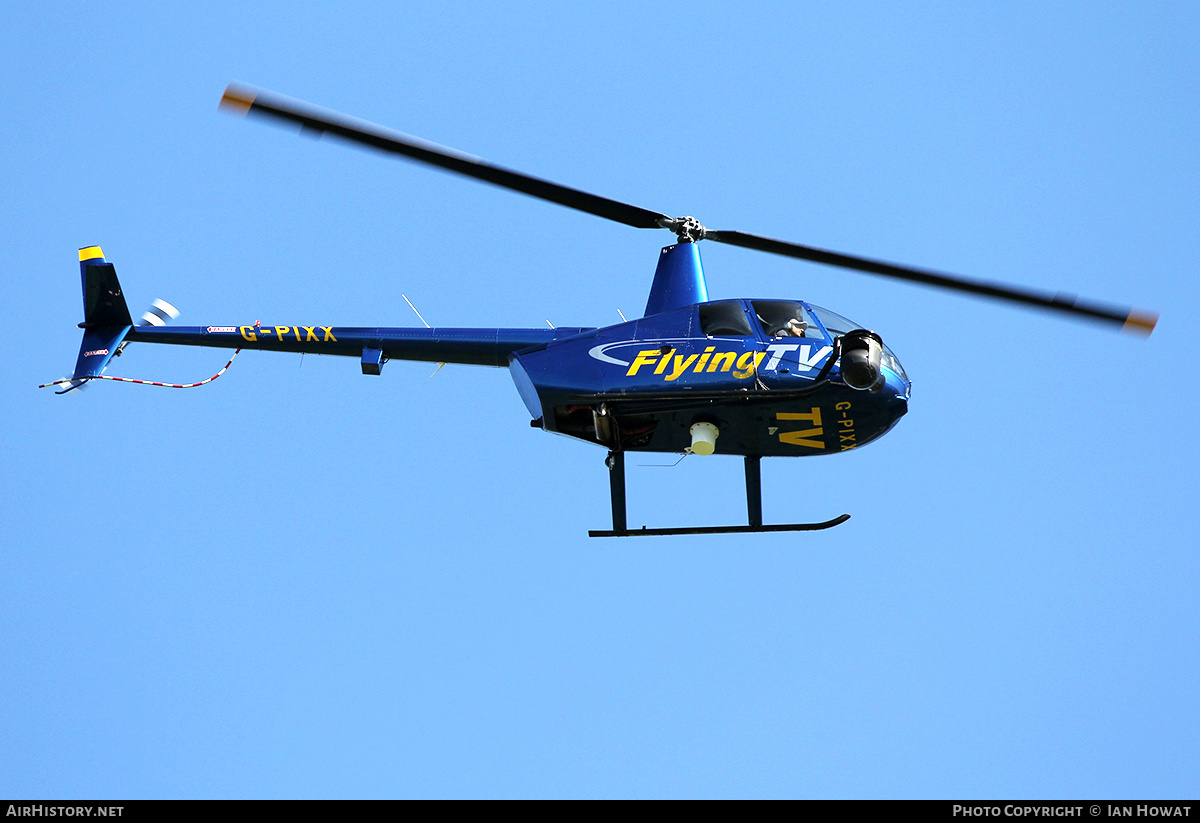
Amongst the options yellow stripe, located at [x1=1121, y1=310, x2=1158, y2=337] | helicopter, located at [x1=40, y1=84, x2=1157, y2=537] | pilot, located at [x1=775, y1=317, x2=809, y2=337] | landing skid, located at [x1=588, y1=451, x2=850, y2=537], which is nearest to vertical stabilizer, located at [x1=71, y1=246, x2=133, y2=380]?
helicopter, located at [x1=40, y1=84, x2=1157, y2=537]

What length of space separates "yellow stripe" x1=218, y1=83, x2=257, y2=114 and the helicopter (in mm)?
11

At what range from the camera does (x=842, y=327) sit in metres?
13.3

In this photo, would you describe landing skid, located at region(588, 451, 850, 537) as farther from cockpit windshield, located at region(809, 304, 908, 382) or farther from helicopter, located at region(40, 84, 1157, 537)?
cockpit windshield, located at region(809, 304, 908, 382)

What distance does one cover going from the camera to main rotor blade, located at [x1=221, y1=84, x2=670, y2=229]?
38.5 ft

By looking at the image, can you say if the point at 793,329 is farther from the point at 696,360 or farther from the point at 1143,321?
the point at 1143,321

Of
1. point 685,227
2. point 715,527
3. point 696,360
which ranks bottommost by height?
point 715,527

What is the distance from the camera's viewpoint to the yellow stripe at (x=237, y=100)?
454 inches

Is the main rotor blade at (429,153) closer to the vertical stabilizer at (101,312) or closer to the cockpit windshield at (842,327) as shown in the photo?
the cockpit windshield at (842,327)

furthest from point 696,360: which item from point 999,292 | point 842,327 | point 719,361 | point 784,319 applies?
point 999,292

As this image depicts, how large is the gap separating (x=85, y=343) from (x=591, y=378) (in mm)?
8254

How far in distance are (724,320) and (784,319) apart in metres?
0.62
